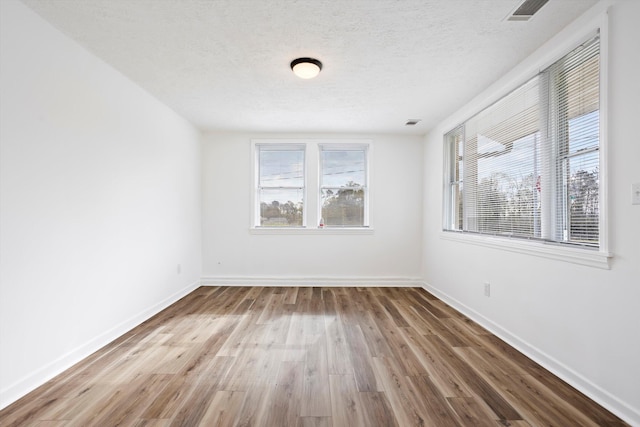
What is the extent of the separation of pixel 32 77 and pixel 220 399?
2.43m

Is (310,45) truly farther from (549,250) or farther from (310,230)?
(310,230)

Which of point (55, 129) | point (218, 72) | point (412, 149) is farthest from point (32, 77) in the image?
point (412, 149)

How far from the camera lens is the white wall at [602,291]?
5.60 feet

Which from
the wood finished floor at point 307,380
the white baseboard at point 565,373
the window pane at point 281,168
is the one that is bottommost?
the wood finished floor at point 307,380

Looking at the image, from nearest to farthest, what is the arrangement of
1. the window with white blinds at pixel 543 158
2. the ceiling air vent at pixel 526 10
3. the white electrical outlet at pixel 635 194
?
the white electrical outlet at pixel 635 194, the ceiling air vent at pixel 526 10, the window with white blinds at pixel 543 158

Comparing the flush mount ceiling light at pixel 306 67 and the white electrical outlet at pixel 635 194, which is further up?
the flush mount ceiling light at pixel 306 67

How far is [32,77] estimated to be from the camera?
2014mm

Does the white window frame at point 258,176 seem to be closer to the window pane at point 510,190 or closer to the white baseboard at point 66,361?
the white baseboard at point 66,361

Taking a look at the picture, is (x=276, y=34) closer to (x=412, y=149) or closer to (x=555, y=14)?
(x=555, y=14)

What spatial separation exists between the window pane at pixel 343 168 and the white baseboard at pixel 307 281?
1580 millimetres

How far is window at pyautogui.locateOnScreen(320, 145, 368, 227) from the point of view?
5.12 m

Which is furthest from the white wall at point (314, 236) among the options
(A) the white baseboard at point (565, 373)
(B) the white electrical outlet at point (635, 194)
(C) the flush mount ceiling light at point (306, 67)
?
(B) the white electrical outlet at point (635, 194)

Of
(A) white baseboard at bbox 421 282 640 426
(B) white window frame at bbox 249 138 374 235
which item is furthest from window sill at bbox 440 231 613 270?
(B) white window frame at bbox 249 138 374 235

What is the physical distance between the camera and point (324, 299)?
13.6ft
